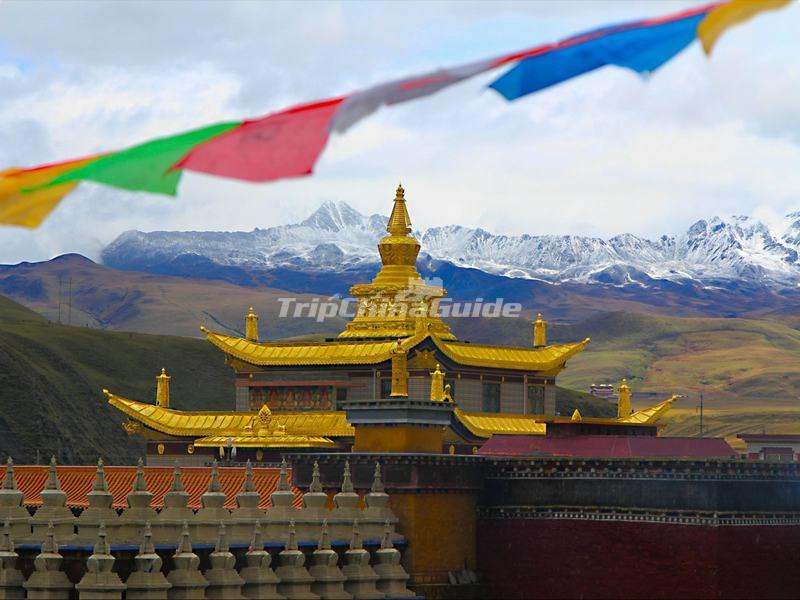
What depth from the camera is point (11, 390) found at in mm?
120750

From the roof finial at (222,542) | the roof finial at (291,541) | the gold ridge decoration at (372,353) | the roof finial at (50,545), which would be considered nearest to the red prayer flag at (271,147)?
the roof finial at (50,545)

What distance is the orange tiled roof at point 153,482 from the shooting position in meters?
51.2

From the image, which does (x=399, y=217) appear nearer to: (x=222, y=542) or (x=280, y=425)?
(x=280, y=425)

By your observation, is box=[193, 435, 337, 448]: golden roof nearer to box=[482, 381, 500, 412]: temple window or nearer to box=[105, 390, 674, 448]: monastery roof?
box=[105, 390, 674, 448]: monastery roof

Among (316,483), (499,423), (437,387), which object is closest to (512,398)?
(499,423)

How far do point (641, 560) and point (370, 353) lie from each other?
15643 millimetres

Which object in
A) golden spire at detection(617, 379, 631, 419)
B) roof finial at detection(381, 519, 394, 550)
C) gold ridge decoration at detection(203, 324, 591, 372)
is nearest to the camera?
roof finial at detection(381, 519, 394, 550)

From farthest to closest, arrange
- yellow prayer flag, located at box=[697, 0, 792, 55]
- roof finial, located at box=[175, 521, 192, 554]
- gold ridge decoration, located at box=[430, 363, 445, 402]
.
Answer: gold ridge decoration, located at box=[430, 363, 445, 402] → roof finial, located at box=[175, 521, 192, 554] → yellow prayer flag, located at box=[697, 0, 792, 55]

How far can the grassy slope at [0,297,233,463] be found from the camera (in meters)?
118

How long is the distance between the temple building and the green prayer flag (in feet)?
136

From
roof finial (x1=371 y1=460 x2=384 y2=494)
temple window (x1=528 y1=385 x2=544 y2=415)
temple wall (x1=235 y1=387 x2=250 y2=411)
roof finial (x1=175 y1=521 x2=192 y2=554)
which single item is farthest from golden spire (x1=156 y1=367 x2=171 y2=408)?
roof finial (x1=175 y1=521 x2=192 y2=554)

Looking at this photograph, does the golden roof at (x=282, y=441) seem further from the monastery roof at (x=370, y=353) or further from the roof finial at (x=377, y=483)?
the roof finial at (x=377, y=483)

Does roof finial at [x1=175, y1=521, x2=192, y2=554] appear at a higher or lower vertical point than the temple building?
lower

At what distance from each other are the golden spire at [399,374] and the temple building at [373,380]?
3.82 meters
